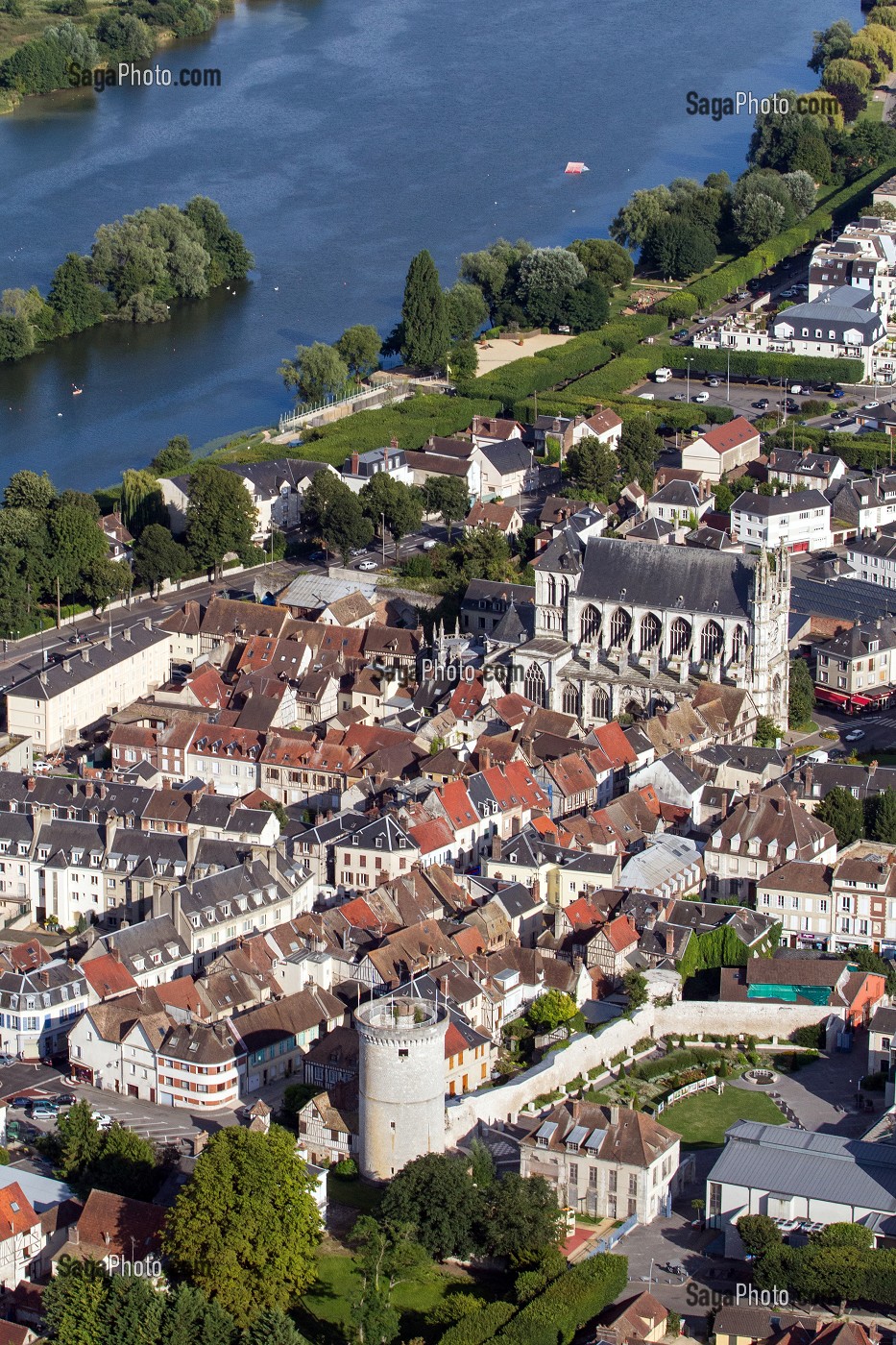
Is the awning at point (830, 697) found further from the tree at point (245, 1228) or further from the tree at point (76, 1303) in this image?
the tree at point (76, 1303)

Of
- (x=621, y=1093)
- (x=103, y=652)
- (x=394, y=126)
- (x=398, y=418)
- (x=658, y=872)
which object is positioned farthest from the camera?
(x=394, y=126)

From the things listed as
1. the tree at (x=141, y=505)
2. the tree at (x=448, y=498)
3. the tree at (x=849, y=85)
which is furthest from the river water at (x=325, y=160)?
the tree at (x=448, y=498)

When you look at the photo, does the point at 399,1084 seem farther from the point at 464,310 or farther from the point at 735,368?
the point at 464,310

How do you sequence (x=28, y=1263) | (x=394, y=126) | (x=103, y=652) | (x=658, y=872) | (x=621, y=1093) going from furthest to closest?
(x=394, y=126) → (x=103, y=652) → (x=658, y=872) → (x=621, y=1093) → (x=28, y=1263)

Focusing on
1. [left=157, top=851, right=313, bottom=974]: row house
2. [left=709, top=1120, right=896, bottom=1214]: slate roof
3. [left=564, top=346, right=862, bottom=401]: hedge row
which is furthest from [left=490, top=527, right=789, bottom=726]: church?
[left=564, top=346, right=862, bottom=401]: hedge row

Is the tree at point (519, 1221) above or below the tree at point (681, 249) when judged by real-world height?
below

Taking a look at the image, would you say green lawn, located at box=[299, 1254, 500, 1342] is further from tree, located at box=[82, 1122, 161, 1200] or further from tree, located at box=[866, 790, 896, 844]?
tree, located at box=[866, 790, 896, 844]

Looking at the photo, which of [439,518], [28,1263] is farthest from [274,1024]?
[439,518]

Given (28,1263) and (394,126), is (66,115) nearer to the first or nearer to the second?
(394,126)
